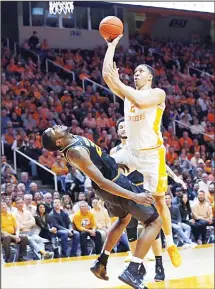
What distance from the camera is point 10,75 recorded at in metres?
15.2

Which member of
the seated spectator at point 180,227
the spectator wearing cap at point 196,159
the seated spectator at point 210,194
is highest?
the spectator wearing cap at point 196,159

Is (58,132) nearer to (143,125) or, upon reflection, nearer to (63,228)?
(143,125)

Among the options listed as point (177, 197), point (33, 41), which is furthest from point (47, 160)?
point (33, 41)

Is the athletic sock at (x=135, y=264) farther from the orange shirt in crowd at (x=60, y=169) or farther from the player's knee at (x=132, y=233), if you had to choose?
the orange shirt in crowd at (x=60, y=169)

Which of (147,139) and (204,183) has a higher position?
(147,139)

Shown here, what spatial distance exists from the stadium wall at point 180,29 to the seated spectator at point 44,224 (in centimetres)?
1149

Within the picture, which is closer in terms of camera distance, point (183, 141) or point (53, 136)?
point (53, 136)

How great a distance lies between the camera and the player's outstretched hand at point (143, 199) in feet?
17.6

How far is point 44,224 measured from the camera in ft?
33.4

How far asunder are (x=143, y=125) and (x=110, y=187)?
2.44 ft

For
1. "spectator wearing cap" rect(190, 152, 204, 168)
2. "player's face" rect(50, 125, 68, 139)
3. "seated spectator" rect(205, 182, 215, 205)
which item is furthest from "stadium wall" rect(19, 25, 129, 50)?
"player's face" rect(50, 125, 68, 139)

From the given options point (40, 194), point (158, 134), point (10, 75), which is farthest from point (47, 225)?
point (10, 75)

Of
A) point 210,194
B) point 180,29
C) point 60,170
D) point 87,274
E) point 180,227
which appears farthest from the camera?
point 180,29

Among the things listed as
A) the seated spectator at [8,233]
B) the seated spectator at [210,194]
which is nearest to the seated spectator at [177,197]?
the seated spectator at [210,194]
